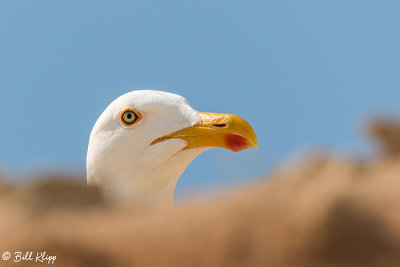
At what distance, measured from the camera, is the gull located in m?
7.52

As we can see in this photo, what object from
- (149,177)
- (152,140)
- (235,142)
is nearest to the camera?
(235,142)

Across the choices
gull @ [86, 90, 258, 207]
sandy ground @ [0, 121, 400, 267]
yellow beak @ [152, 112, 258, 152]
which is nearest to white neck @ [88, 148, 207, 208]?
gull @ [86, 90, 258, 207]

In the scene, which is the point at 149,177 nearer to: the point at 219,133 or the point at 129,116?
the point at 129,116

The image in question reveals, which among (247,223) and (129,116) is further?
(129,116)

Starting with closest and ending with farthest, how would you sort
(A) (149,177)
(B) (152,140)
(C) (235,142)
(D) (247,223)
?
(D) (247,223)
(C) (235,142)
(A) (149,177)
(B) (152,140)

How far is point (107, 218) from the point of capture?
1527 mm

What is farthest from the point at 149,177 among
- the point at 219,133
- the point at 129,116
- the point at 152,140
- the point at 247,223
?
the point at 247,223

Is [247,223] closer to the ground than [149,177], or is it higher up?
closer to the ground

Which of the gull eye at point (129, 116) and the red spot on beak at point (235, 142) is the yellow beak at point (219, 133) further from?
the gull eye at point (129, 116)

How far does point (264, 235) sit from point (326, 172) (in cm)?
20

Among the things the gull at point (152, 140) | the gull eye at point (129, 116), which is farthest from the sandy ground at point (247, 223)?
the gull eye at point (129, 116)

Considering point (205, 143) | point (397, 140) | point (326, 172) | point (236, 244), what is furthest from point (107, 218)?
point (205, 143)

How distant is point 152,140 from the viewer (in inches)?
313

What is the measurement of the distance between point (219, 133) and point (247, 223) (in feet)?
20.6
